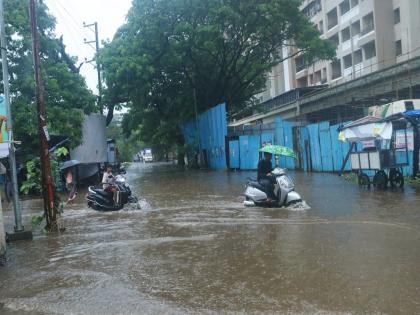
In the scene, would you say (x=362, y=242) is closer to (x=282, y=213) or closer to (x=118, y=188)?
(x=282, y=213)

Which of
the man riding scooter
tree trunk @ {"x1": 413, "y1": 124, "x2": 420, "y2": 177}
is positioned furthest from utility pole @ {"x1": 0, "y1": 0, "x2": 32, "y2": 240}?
tree trunk @ {"x1": 413, "y1": 124, "x2": 420, "y2": 177}

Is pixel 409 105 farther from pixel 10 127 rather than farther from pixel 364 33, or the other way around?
pixel 364 33

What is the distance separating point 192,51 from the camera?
33.9 meters

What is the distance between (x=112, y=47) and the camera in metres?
31.5

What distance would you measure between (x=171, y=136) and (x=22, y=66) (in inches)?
Result: 796

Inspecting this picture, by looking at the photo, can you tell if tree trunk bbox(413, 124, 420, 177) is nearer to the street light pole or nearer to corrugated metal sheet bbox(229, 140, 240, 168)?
the street light pole

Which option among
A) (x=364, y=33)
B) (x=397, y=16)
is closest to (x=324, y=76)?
(x=364, y=33)

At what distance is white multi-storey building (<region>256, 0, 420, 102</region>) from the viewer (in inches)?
1693

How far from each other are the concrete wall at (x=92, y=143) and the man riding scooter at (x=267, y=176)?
1243 cm

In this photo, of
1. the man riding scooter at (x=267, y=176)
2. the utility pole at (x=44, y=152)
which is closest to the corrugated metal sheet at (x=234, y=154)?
the man riding scooter at (x=267, y=176)

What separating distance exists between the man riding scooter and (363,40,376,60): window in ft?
131

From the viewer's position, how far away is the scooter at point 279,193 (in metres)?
11.6

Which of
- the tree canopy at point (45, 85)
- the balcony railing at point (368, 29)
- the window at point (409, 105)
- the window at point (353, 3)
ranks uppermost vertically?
the window at point (353, 3)

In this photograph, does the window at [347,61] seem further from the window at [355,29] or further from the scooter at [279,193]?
the scooter at [279,193]
